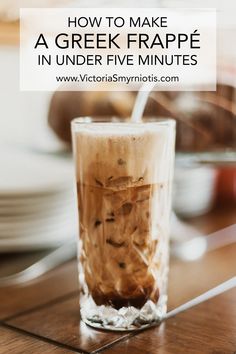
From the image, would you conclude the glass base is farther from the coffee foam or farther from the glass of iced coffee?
the coffee foam

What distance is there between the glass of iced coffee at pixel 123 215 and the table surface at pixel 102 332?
0.03 metres

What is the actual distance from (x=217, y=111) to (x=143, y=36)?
0.49 ft

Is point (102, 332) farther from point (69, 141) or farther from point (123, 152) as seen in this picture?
point (69, 141)

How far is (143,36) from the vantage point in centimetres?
85

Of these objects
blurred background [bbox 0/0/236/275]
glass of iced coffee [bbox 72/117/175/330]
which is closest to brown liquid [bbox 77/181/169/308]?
glass of iced coffee [bbox 72/117/175/330]

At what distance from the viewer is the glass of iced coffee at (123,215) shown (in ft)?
2.09

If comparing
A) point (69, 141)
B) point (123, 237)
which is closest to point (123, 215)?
point (123, 237)

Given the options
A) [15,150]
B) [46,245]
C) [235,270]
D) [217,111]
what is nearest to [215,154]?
[217,111]

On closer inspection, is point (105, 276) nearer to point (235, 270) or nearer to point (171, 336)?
point (171, 336)

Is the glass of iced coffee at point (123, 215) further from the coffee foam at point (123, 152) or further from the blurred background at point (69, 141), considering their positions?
the blurred background at point (69, 141)

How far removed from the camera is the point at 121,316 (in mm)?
658

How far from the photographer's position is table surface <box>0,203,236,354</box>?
599 millimetres

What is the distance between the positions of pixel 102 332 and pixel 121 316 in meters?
0.03

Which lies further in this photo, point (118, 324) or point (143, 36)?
point (143, 36)
